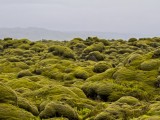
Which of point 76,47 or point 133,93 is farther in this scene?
point 76,47

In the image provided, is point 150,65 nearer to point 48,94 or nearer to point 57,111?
point 48,94

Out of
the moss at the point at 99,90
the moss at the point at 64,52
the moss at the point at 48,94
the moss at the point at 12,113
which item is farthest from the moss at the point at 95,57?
the moss at the point at 12,113

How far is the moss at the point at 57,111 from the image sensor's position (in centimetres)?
2386

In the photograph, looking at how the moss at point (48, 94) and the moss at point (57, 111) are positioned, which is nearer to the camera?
the moss at point (57, 111)

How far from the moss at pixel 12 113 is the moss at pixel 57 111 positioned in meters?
1.16

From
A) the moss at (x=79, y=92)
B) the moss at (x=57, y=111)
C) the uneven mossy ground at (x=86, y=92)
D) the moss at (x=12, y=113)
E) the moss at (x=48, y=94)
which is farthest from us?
the moss at (x=79, y=92)

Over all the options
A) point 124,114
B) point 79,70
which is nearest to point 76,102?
point 124,114

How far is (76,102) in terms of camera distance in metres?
29.4

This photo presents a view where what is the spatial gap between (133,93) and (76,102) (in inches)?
365

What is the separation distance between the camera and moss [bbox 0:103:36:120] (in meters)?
21.2

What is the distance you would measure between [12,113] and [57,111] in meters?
3.55

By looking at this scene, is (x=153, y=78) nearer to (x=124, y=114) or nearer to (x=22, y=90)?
(x=22, y=90)

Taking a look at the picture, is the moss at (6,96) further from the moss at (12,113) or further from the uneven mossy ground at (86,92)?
the moss at (12,113)

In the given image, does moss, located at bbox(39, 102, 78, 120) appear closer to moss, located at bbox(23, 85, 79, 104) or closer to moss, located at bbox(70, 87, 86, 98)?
moss, located at bbox(23, 85, 79, 104)
